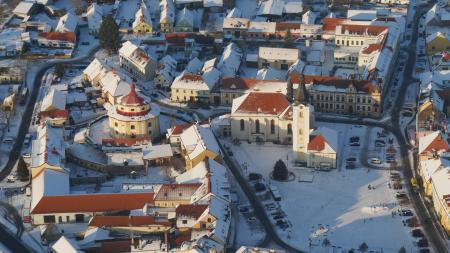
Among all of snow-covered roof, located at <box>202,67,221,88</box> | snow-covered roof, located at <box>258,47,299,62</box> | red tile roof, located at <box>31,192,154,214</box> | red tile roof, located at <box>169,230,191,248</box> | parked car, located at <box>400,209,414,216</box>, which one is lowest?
parked car, located at <box>400,209,414,216</box>

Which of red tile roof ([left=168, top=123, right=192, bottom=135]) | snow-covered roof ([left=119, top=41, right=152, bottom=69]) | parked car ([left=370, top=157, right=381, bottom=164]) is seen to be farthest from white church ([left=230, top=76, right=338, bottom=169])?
snow-covered roof ([left=119, top=41, right=152, bottom=69])

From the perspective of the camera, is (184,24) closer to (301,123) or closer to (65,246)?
(301,123)

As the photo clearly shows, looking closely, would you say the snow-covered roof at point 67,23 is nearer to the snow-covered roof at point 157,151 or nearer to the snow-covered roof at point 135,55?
the snow-covered roof at point 135,55

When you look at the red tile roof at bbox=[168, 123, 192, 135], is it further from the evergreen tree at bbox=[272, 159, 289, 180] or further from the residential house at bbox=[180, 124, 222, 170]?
the evergreen tree at bbox=[272, 159, 289, 180]

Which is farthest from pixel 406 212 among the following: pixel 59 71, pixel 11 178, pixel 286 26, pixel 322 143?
pixel 59 71

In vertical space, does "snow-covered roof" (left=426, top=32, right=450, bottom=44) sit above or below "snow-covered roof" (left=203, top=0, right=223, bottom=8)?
below

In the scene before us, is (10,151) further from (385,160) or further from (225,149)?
(385,160)

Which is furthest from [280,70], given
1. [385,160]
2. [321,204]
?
[321,204]
